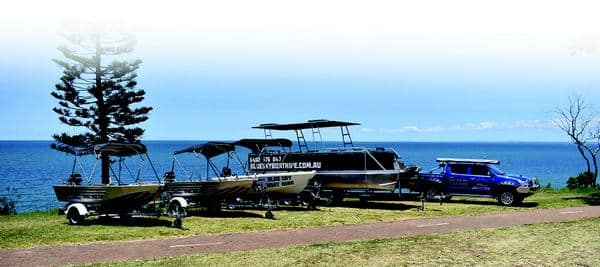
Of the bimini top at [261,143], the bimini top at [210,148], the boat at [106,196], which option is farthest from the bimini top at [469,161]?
the boat at [106,196]

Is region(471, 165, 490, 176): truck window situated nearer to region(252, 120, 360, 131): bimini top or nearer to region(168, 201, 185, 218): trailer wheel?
region(252, 120, 360, 131): bimini top

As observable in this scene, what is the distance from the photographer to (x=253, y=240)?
46.2ft

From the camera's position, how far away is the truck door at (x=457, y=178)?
23844 mm

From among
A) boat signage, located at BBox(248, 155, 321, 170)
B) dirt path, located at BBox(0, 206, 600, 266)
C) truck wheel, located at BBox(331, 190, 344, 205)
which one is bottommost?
dirt path, located at BBox(0, 206, 600, 266)

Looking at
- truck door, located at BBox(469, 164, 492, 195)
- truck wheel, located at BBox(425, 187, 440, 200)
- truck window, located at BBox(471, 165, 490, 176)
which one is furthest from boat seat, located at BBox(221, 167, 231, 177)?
truck window, located at BBox(471, 165, 490, 176)

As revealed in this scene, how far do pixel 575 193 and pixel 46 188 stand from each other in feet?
130

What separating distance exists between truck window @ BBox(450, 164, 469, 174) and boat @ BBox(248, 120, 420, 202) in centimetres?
169

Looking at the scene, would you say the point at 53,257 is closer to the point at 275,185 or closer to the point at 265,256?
the point at 265,256

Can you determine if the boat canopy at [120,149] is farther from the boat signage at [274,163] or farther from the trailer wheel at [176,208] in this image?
the boat signage at [274,163]

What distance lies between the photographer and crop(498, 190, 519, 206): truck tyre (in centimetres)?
2300

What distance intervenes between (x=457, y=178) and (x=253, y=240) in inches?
499

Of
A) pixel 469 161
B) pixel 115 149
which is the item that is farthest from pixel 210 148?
pixel 469 161

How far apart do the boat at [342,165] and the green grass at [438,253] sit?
8549 millimetres

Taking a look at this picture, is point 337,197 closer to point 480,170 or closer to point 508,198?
point 480,170
